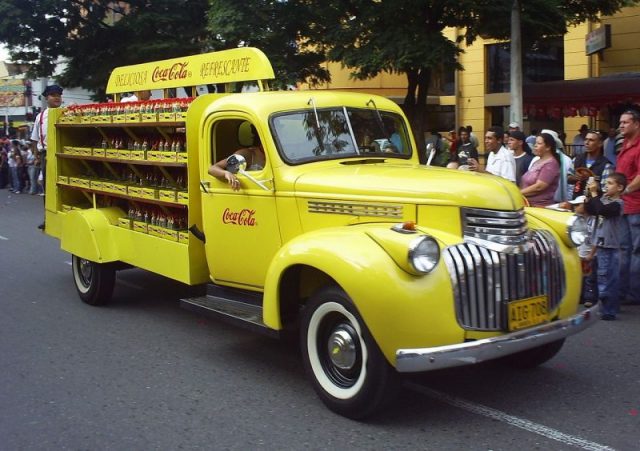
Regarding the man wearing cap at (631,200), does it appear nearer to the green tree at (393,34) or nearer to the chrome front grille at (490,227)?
the chrome front grille at (490,227)

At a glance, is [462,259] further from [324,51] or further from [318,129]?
[324,51]

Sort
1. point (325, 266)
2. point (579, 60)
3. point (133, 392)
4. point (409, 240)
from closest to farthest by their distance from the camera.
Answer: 1. point (409, 240)
2. point (325, 266)
3. point (133, 392)
4. point (579, 60)

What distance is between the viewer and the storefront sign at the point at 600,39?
1781cm

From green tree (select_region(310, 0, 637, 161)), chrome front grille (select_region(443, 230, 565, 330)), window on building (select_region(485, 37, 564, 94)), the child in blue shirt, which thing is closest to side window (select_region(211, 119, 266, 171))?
chrome front grille (select_region(443, 230, 565, 330))

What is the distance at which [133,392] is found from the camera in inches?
197

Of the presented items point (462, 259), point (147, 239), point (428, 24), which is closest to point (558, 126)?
point (428, 24)

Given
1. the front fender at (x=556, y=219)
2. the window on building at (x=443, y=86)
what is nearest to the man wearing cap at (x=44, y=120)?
the front fender at (x=556, y=219)

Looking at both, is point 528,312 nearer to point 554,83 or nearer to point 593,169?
point 593,169

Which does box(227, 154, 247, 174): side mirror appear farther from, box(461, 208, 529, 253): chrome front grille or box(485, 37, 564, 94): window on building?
box(485, 37, 564, 94): window on building

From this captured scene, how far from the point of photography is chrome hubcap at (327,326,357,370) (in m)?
4.43

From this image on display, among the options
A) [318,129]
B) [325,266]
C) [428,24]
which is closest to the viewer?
[325,266]

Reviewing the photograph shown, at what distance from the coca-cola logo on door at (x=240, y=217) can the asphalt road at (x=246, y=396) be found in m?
1.12

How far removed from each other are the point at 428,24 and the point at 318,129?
9.63 metres

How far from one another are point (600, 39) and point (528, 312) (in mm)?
15621
